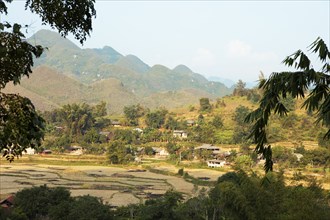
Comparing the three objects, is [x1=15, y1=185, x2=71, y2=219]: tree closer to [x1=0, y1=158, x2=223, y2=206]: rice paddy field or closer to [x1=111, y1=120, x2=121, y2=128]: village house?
[x1=0, y1=158, x2=223, y2=206]: rice paddy field

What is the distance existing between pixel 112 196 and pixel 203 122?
54199 mm

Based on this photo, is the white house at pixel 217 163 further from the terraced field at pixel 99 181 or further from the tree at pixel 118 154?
the tree at pixel 118 154

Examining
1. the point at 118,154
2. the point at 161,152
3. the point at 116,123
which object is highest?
the point at 116,123

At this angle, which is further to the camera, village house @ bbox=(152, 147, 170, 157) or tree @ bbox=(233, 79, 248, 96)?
tree @ bbox=(233, 79, 248, 96)

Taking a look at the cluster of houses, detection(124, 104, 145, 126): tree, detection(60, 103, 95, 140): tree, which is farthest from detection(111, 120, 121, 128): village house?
the cluster of houses

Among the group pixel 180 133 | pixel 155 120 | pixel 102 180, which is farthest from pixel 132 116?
pixel 102 180

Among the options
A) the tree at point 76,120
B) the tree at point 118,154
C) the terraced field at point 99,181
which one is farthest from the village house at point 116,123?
the terraced field at point 99,181

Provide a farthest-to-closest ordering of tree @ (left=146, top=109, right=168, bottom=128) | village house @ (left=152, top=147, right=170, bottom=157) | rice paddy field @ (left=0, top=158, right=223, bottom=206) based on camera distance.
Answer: tree @ (left=146, top=109, right=168, bottom=128) < village house @ (left=152, top=147, right=170, bottom=157) < rice paddy field @ (left=0, top=158, right=223, bottom=206)

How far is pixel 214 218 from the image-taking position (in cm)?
2312

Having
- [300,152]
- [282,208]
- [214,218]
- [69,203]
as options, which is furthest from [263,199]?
[300,152]

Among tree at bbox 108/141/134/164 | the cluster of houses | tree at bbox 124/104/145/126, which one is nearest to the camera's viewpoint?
the cluster of houses

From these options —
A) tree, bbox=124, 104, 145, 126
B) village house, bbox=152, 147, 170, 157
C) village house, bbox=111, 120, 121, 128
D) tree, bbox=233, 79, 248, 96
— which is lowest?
village house, bbox=152, 147, 170, 157

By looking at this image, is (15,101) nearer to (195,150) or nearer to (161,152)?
(195,150)

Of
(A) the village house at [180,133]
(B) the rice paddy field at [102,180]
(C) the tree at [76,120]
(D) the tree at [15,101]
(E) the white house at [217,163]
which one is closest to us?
(D) the tree at [15,101]
